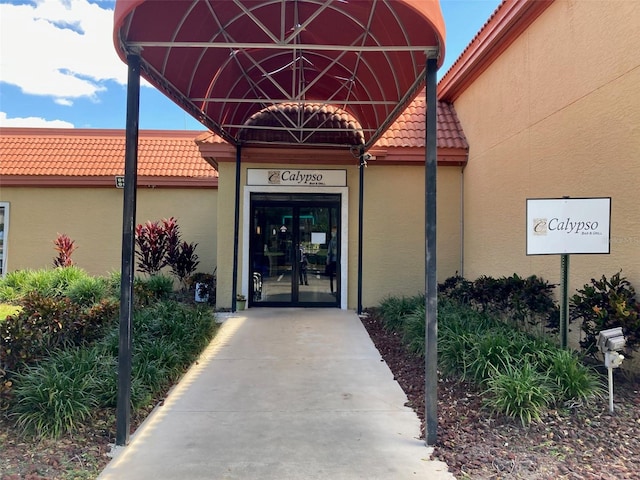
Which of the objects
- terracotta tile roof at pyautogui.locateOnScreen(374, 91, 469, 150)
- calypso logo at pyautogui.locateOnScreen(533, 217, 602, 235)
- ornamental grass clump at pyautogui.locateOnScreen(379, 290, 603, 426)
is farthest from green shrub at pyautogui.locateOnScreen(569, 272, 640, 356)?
terracotta tile roof at pyautogui.locateOnScreen(374, 91, 469, 150)

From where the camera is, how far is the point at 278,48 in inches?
190

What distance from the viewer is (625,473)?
10.4ft

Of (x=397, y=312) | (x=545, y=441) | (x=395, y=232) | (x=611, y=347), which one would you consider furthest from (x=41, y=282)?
(x=611, y=347)

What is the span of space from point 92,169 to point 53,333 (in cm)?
814

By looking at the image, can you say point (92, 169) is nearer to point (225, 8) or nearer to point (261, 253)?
point (261, 253)

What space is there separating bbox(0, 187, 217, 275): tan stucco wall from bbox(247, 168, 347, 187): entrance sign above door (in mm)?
3201

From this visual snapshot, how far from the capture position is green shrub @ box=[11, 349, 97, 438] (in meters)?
3.76

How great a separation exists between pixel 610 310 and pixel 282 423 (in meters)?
3.64

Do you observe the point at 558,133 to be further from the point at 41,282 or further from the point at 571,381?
the point at 41,282

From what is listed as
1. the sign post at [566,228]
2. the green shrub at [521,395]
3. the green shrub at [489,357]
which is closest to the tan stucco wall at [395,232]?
the green shrub at [489,357]

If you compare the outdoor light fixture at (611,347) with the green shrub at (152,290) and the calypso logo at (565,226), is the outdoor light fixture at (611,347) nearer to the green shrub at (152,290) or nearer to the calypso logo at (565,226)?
the calypso logo at (565,226)

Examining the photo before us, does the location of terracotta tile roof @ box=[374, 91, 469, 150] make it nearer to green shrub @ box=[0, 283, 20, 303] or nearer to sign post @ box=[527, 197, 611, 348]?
sign post @ box=[527, 197, 611, 348]

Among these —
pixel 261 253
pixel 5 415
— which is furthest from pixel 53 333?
pixel 261 253

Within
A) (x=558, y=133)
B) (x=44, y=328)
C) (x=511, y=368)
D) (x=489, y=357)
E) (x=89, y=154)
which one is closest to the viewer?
(x=511, y=368)
